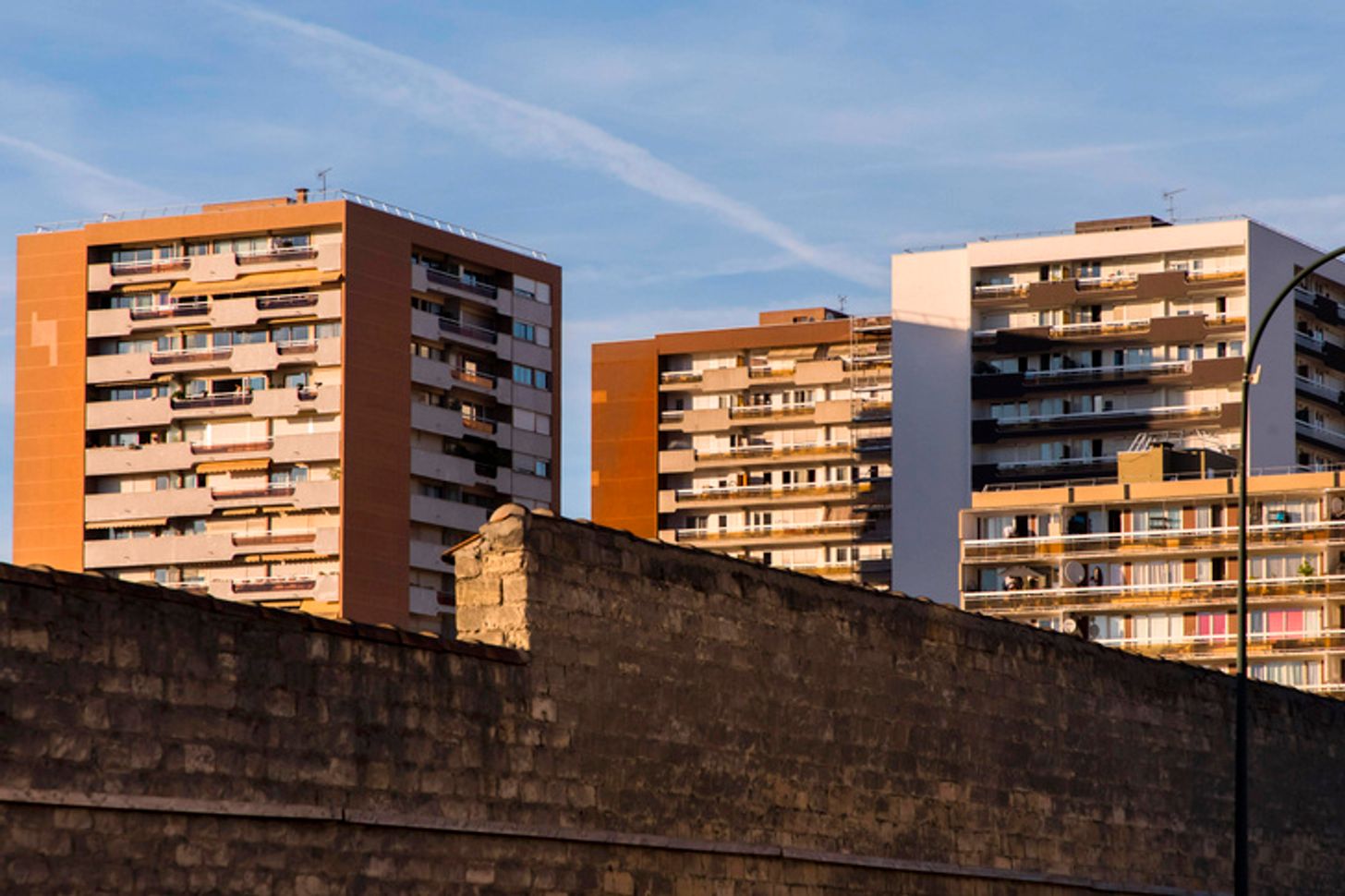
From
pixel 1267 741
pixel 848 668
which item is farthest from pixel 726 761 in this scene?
pixel 1267 741

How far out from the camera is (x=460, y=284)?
112125 mm

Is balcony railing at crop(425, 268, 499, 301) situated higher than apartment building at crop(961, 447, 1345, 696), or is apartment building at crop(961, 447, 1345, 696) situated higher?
balcony railing at crop(425, 268, 499, 301)

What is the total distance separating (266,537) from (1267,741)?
7868cm

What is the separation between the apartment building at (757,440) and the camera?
12219 cm

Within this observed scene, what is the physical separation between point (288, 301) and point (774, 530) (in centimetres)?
2775

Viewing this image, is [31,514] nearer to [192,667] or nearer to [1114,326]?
[1114,326]

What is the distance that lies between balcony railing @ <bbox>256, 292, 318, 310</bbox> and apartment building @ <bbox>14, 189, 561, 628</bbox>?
84mm

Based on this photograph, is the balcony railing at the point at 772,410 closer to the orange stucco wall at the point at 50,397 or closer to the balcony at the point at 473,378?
the balcony at the point at 473,378

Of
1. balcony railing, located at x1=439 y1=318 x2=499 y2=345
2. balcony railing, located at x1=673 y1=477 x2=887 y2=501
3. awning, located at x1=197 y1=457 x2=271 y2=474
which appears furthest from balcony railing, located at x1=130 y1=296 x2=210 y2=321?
balcony railing, located at x1=673 y1=477 x2=887 y2=501

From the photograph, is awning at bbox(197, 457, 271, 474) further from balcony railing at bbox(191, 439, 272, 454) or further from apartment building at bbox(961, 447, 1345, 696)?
apartment building at bbox(961, 447, 1345, 696)

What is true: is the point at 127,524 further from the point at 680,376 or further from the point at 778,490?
the point at 778,490

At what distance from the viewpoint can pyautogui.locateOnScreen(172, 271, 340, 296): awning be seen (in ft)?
354

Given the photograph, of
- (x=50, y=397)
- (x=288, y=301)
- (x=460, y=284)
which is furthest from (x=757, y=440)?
(x=50, y=397)

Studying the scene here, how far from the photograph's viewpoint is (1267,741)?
3122cm
